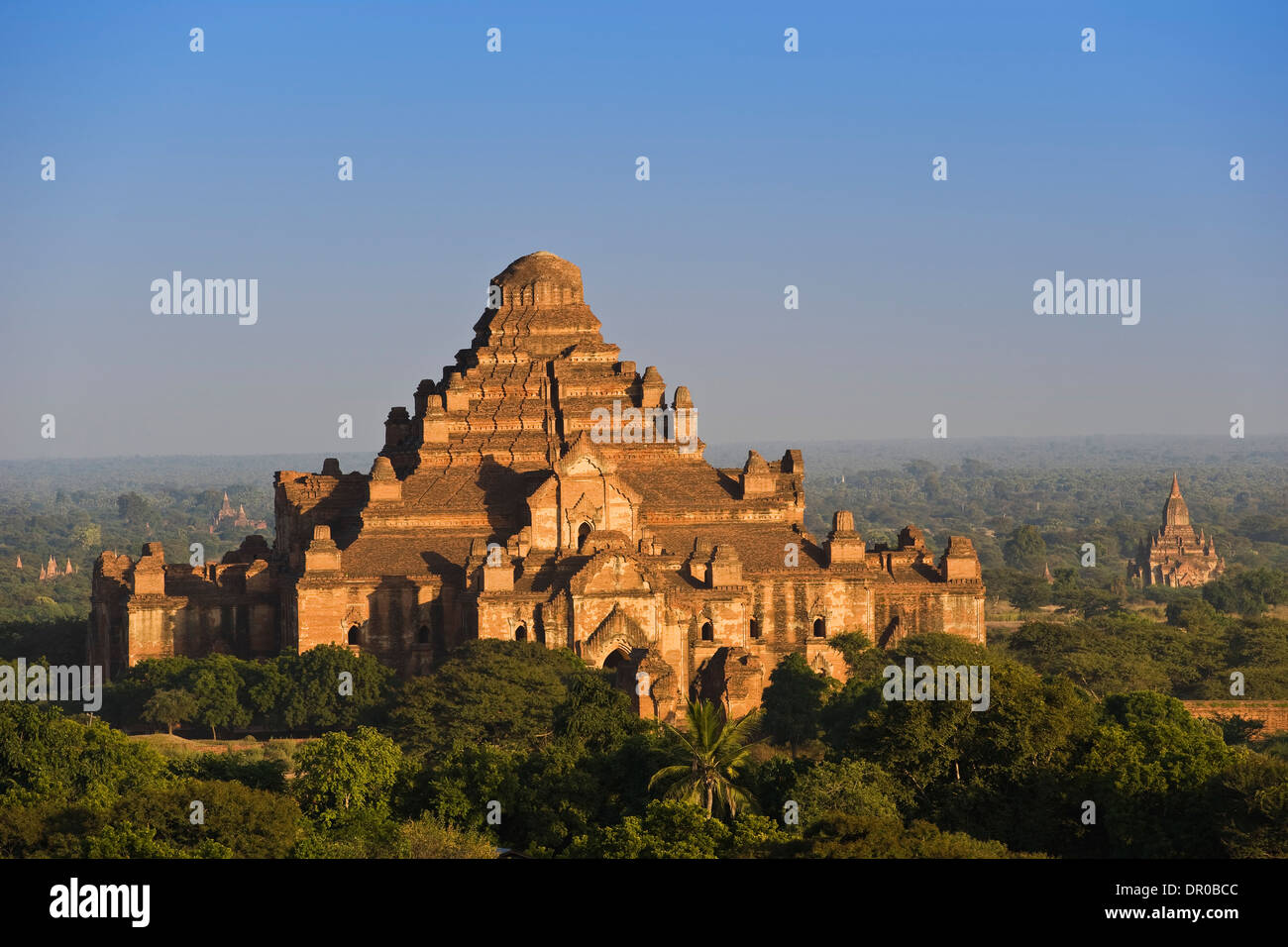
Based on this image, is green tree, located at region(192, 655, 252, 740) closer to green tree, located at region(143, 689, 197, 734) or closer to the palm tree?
green tree, located at region(143, 689, 197, 734)

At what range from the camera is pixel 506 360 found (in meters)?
83.9

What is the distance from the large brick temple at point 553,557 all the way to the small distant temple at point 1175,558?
80343 millimetres

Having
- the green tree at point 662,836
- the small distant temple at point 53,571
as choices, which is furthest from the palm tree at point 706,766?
the small distant temple at point 53,571

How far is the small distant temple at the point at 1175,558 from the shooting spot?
162 metres

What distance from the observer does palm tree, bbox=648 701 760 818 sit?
4897cm

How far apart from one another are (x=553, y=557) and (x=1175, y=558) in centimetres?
9686

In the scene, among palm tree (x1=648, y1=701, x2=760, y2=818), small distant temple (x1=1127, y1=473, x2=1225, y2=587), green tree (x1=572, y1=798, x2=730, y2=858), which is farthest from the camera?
small distant temple (x1=1127, y1=473, x2=1225, y2=587)

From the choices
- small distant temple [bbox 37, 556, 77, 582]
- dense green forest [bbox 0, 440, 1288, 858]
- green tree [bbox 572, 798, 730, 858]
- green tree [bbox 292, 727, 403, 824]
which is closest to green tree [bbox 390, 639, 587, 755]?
dense green forest [bbox 0, 440, 1288, 858]

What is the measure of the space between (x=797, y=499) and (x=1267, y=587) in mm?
60186

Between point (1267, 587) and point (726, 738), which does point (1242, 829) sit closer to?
point (726, 738)

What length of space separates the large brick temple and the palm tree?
1436 cm

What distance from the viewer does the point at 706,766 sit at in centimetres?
4991

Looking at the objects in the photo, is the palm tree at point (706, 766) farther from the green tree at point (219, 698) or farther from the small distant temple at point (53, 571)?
the small distant temple at point (53, 571)

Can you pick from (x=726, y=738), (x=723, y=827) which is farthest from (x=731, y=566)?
(x=723, y=827)
